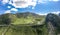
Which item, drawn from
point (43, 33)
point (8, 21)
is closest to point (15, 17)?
point (8, 21)

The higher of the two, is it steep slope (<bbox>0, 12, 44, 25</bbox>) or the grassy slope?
steep slope (<bbox>0, 12, 44, 25</bbox>)

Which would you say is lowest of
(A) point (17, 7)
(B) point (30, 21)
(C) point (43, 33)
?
(C) point (43, 33)

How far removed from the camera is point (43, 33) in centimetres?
143

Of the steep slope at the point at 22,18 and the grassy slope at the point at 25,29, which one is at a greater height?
the steep slope at the point at 22,18

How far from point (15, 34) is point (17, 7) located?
1.06 feet

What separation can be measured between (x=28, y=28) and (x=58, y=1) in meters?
0.48

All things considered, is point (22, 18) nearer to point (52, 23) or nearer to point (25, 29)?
point (25, 29)

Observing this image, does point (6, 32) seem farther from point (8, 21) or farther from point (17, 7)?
point (17, 7)

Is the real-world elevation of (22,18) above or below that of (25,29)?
above

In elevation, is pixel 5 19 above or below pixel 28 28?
above

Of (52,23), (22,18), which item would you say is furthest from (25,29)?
(52,23)

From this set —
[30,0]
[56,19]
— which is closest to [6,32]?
[30,0]

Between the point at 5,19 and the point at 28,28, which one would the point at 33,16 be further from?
the point at 5,19

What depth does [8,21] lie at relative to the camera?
147cm
